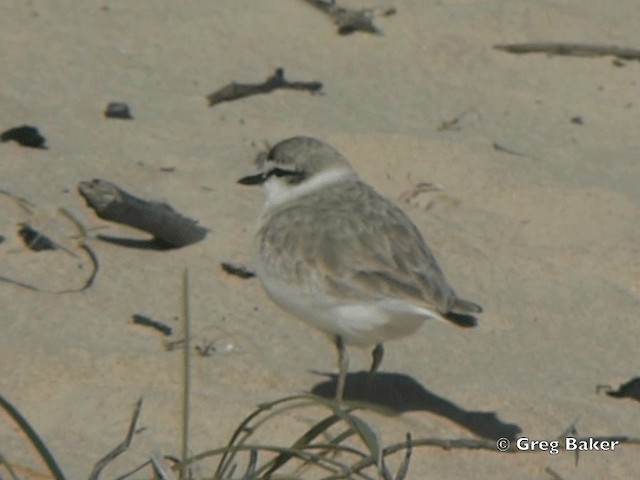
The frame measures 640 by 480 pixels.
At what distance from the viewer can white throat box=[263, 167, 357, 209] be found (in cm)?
549

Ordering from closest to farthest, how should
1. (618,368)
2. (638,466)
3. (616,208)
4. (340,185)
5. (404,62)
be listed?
(638,466)
(618,368)
(340,185)
(616,208)
(404,62)

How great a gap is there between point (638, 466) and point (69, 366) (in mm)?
1532

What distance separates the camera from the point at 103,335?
481cm

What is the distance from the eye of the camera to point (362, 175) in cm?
628

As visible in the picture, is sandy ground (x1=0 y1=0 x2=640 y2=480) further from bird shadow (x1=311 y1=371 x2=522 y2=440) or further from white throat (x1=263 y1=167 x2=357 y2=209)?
white throat (x1=263 y1=167 x2=357 y2=209)

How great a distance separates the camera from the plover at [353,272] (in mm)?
4699

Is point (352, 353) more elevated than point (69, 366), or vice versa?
point (69, 366)

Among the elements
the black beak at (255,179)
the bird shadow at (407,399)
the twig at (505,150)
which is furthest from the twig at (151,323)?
the twig at (505,150)

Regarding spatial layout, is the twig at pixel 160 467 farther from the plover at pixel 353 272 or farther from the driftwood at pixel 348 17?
the driftwood at pixel 348 17

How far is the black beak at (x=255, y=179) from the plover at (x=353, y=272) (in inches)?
12.1

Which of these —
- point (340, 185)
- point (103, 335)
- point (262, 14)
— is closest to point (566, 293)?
point (340, 185)

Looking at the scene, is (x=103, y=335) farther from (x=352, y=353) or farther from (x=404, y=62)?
(x=404, y=62)

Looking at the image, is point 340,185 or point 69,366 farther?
point 340,185

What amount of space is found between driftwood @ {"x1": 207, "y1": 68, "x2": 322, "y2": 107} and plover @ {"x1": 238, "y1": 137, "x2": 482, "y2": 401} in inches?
57.5
